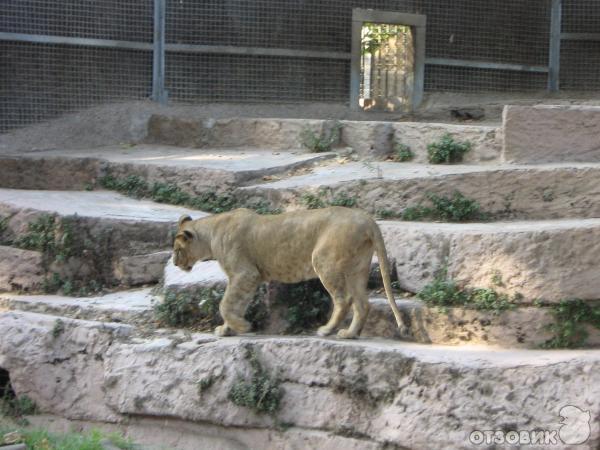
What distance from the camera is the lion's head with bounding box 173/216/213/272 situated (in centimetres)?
812

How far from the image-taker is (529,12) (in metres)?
14.7

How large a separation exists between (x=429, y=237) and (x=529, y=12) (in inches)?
308

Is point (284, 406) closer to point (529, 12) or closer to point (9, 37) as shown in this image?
point (9, 37)

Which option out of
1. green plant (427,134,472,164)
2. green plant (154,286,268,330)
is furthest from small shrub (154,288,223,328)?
green plant (427,134,472,164)

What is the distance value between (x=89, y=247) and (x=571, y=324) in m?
4.44

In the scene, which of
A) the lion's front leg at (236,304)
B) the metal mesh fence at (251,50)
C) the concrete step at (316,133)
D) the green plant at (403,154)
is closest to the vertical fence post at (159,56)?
the metal mesh fence at (251,50)

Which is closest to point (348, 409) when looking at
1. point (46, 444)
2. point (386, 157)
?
point (46, 444)

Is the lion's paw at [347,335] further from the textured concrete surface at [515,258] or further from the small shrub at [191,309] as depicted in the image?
the small shrub at [191,309]

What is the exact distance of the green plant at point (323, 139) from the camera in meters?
11.3

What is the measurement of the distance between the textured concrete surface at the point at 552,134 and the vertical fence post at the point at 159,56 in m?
5.25

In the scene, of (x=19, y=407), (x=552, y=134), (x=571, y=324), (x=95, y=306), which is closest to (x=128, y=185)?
(x=95, y=306)

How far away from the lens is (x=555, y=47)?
14.7 metres

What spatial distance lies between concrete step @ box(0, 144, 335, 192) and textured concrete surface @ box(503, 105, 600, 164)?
219 cm

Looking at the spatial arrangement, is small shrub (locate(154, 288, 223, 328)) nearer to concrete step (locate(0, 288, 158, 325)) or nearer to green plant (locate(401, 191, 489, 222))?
concrete step (locate(0, 288, 158, 325))
